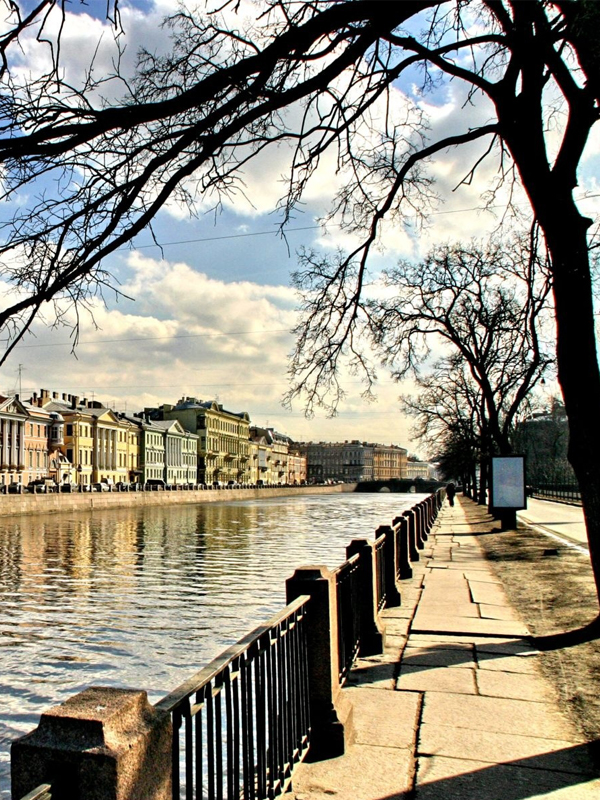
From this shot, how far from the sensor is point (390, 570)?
10148 mm

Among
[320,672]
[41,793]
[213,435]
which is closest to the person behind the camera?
[41,793]

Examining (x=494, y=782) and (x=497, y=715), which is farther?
(x=497, y=715)

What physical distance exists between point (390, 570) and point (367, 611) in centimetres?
288

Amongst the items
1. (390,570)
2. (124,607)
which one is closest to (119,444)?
(124,607)

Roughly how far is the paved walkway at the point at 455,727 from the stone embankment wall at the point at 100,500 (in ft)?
154

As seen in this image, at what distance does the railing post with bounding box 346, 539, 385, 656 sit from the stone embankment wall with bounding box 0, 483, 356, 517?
46949 millimetres

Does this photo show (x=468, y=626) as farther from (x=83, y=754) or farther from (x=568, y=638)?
(x=83, y=754)

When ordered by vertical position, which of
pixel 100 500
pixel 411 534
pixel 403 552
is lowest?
pixel 100 500

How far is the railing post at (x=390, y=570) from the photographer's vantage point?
10031 mm

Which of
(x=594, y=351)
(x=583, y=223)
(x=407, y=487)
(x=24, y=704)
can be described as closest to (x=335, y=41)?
(x=583, y=223)

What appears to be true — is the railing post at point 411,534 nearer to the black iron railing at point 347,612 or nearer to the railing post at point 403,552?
the railing post at point 403,552

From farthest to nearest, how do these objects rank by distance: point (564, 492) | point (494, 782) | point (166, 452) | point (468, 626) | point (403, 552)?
1. point (166, 452)
2. point (564, 492)
3. point (403, 552)
4. point (468, 626)
5. point (494, 782)

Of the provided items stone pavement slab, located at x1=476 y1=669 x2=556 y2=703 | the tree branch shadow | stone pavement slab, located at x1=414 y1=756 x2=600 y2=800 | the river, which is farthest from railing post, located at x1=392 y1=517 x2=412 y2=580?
stone pavement slab, located at x1=414 y1=756 x2=600 y2=800

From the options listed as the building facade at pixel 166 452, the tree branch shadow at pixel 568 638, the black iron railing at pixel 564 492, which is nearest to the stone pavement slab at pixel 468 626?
the tree branch shadow at pixel 568 638
